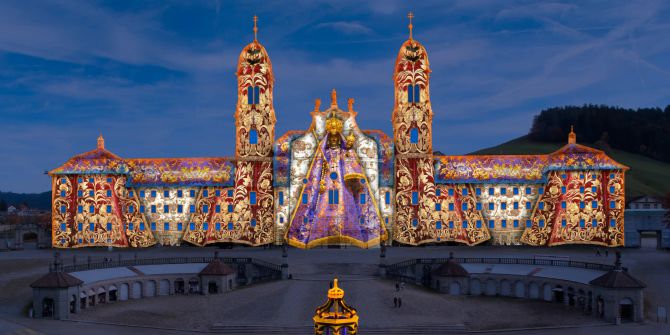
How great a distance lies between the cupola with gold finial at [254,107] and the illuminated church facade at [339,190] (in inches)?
4.4

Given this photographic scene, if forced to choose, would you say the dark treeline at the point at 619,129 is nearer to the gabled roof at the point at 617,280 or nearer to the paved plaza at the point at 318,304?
the paved plaza at the point at 318,304

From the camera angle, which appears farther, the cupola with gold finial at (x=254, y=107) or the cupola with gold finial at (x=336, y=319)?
the cupola with gold finial at (x=254, y=107)

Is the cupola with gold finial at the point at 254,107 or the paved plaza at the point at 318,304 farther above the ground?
the cupola with gold finial at the point at 254,107

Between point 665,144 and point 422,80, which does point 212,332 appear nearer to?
point 422,80

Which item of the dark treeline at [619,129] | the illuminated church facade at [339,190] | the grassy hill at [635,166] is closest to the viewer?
the illuminated church facade at [339,190]

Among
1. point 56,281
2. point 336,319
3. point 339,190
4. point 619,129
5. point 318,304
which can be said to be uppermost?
point 619,129

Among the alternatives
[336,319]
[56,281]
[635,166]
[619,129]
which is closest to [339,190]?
[56,281]

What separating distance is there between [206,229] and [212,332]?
32.0m

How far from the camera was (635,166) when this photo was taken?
14988 cm

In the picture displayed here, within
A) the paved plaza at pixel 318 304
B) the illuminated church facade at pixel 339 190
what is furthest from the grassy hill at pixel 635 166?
the paved plaza at pixel 318 304

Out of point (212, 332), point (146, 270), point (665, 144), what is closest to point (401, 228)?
point (146, 270)

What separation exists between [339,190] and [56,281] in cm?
3390

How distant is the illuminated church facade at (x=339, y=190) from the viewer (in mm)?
73812

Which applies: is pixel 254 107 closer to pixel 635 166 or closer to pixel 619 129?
pixel 635 166
